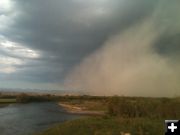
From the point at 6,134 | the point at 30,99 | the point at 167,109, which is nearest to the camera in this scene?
the point at 6,134

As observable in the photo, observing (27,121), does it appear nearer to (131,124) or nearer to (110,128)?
(110,128)

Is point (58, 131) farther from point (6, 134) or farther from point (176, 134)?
point (176, 134)

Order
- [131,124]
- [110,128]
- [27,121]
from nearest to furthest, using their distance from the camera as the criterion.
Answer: [110,128] < [131,124] < [27,121]

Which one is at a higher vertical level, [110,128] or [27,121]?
[110,128]

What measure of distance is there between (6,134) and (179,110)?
30096 millimetres

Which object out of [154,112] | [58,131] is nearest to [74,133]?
[58,131]

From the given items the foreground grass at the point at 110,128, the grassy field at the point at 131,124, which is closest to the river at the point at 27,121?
the grassy field at the point at 131,124

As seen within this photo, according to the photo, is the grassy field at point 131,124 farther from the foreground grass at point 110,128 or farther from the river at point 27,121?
the river at point 27,121

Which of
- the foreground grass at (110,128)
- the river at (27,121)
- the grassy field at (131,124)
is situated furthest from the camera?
the river at (27,121)

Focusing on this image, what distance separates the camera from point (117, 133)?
30.2 m

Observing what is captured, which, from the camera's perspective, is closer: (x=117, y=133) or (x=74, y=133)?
(x=117, y=133)

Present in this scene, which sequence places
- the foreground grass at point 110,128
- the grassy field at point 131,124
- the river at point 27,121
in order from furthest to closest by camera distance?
the river at point 27,121, the grassy field at point 131,124, the foreground grass at point 110,128

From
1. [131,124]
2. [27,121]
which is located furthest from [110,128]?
→ [27,121]

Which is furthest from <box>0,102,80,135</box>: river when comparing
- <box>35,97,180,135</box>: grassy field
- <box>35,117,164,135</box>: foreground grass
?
<box>35,117,164,135</box>: foreground grass
